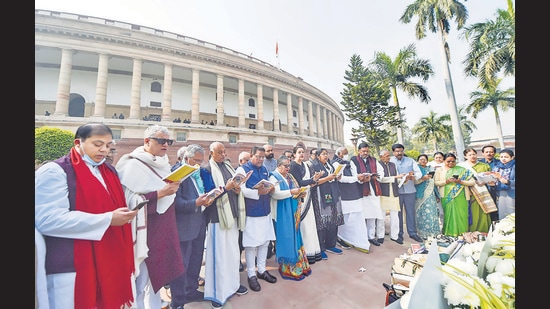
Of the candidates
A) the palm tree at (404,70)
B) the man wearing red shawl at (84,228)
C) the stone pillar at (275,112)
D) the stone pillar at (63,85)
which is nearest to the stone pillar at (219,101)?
the stone pillar at (275,112)

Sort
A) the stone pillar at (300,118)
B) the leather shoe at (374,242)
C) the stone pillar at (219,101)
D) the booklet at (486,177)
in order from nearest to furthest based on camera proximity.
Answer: the booklet at (486,177) < the leather shoe at (374,242) < the stone pillar at (219,101) < the stone pillar at (300,118)

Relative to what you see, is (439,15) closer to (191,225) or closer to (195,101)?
(191,225)

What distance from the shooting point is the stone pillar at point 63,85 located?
509 inches

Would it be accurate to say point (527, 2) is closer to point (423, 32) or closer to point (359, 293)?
point (359, 293)

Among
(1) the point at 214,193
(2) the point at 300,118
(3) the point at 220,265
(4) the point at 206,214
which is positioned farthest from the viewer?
(2) the point at 300,118

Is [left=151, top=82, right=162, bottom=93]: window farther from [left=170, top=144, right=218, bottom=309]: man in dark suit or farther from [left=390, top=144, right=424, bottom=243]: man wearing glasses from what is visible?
[left=390, top=144, right=424, bottom=243]: man wearing glasses

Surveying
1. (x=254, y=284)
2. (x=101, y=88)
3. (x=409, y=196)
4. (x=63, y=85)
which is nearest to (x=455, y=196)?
(x=409, y=196)

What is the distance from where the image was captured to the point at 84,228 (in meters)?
1.29

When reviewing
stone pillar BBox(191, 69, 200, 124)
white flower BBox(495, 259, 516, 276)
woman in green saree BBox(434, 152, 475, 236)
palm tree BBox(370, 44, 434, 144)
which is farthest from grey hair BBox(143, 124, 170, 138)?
stone pillar BBox(191, 69, 200, 124)

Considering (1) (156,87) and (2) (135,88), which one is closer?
(2) (135,88)

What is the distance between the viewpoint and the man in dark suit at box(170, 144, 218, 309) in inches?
91.3

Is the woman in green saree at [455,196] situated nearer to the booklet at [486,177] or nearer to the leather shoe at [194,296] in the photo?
the booklet at [486,177]

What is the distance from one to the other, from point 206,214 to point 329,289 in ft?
6.20

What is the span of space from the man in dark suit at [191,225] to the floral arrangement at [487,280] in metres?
2.11
